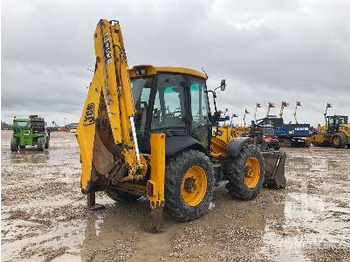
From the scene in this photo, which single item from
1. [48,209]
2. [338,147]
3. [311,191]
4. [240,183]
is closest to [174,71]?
[240,183]

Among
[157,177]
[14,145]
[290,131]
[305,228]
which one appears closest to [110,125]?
[157,177]

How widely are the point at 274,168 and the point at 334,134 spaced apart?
21.6 metres

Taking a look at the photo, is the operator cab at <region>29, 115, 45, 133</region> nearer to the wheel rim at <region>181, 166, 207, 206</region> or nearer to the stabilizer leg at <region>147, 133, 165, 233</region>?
the wheel rim at <region>181, 166, 207, 206</region>

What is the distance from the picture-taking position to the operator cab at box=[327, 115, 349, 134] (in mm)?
28797

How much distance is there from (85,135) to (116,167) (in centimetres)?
73

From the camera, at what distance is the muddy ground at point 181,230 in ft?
15.9

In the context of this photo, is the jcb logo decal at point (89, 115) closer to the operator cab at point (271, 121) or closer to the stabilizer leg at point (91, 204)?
the stabilizer leg at point (91, 204)

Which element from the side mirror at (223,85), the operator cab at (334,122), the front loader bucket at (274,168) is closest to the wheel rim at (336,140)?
the operator cab at (334,122)

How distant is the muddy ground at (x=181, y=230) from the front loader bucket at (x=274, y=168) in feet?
1.05

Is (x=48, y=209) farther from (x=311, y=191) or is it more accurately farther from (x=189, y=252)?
(x=311, y=191)

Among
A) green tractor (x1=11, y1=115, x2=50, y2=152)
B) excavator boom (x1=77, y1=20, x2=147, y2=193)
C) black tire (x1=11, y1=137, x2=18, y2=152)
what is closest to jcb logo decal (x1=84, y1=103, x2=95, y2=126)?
excavator boom (x1=77, y1=20, x2=147, y2=193)

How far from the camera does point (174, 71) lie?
21.4ft

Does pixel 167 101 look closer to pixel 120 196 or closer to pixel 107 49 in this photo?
pixel 107 49

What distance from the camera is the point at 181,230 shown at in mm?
5809
